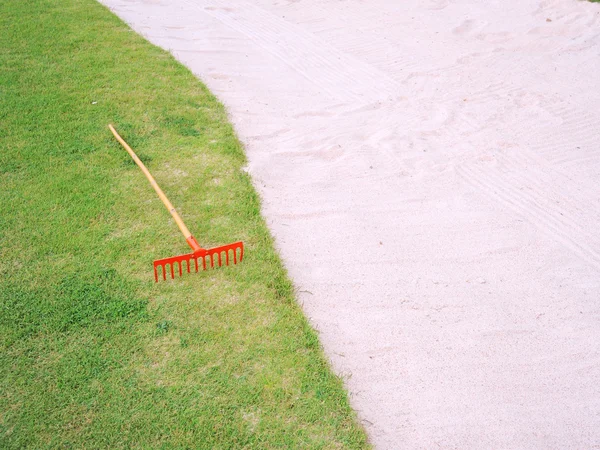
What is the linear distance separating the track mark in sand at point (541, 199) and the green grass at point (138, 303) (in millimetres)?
2323

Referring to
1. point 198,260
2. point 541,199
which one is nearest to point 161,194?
point 198,260

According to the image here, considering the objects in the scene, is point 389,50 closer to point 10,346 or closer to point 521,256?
point 521,256

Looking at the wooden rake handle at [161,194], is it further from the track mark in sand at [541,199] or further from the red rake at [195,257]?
the track mark in sand at [541,199]

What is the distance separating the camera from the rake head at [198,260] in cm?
393

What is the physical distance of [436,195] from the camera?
517cm

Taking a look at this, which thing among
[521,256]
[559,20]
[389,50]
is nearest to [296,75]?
[389,50]

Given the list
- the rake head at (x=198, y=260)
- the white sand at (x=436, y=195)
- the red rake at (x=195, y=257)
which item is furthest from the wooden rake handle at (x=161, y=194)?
the white sand at (x=436, y=195)

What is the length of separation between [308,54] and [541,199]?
428 cm

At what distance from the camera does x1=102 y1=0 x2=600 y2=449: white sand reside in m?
3.45

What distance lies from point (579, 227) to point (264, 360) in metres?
3.14

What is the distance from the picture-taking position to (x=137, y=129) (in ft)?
19.2

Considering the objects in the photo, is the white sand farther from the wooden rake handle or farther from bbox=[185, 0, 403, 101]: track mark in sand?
the wooden rake handle

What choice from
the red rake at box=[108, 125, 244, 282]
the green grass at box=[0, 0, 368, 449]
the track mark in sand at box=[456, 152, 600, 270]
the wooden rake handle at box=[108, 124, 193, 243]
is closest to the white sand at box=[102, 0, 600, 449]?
the track mark in sand at box=[456, 152, 600, 270]

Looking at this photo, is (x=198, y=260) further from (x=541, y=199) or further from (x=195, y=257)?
(x=541, y=199)
